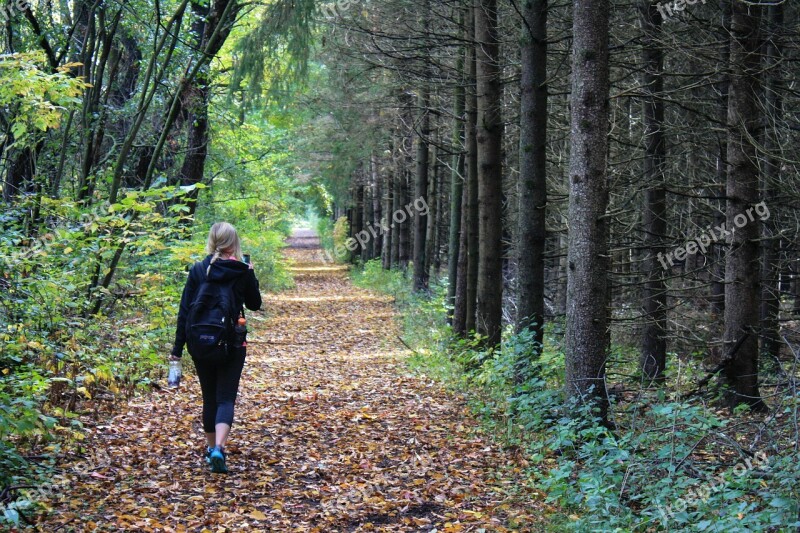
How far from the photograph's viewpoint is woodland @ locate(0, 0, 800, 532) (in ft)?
16.9

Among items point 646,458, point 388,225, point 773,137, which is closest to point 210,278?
point 646,458

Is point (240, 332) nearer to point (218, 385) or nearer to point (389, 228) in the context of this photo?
point (218, 385)

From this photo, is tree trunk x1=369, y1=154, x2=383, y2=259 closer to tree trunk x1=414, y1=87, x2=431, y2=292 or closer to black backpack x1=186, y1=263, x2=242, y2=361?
tree trunk x1=414, y1=87, x2=431, y2=292

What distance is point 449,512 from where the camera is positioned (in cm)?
543

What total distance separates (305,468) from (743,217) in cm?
555

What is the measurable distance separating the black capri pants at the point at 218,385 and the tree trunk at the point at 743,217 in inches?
222

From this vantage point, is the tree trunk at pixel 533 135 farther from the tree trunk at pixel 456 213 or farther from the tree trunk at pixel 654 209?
the tree trunk at pixel 456 213

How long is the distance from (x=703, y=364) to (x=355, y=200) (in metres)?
27.2

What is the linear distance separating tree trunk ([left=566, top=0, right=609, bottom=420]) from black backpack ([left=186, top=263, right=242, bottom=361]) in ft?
10.2

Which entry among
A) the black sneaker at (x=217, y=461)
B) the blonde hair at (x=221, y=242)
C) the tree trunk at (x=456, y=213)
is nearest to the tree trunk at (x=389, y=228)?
the tree trunk at (x=456, y=213)

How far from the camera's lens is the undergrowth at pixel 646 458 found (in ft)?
13.8

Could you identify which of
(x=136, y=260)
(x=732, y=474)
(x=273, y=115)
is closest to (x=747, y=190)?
(x=732, y=474)

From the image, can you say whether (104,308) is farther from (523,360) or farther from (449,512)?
(449,512)

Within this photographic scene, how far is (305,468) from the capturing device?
21.6 ft
